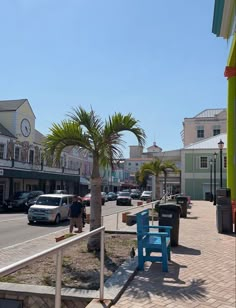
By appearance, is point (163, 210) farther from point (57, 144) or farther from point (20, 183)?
point (20, 183)

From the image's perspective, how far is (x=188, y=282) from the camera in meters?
7.32

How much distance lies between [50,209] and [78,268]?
15225 mm

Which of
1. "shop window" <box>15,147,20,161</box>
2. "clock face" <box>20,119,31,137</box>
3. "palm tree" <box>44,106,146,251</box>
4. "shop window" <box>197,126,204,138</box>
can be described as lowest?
"palm tree" <box>44,106,146,251</box>

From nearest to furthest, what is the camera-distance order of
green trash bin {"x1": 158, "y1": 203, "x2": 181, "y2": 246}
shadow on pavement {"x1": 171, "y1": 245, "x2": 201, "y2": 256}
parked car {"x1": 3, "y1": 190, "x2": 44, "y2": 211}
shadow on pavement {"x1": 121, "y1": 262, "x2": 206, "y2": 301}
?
1. shadow on pavement {"x1": 121, "y1": 262, "x2": 206, "y2": 301}
2. shadow on pavement {"x1": 171, "y1": 245, "x2": 201, "y2": 256}
3. green trash bin {"x1": 158, "y1": 203, "x2": 181, "y2": 246}
4. parked car {"x1": 3, "y1": 190, "x2": 44, "y2": 211}

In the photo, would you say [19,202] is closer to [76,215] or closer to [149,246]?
[76,215]

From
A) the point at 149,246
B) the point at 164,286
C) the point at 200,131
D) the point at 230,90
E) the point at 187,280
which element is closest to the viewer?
the point at 164,286

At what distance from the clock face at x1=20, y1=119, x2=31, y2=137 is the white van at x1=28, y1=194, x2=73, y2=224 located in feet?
80.6

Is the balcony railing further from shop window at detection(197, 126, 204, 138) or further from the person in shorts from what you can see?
shop window at detection(197, 126, 204, 138)

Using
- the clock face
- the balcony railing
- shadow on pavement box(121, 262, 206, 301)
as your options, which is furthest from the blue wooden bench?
the clock face

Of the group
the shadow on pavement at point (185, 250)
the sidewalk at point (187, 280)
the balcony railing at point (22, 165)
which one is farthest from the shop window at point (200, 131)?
the shadow on pavement at point (185, 250)

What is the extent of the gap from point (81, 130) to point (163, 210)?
3.36m

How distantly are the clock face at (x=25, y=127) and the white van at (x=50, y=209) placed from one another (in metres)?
24.6

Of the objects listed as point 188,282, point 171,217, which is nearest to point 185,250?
point 171,217

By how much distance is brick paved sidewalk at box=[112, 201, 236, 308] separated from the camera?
239 inches
